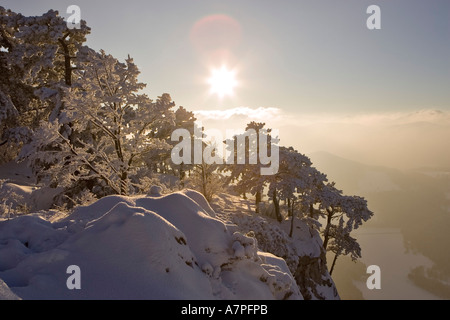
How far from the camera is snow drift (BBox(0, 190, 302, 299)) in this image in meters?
4.08

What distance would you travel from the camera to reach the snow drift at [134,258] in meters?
4.08

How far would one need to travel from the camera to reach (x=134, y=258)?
446 cm

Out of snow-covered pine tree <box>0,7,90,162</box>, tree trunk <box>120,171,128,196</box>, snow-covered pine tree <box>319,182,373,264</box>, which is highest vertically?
snow-covered pine tree <box>0,7,90,162</box>

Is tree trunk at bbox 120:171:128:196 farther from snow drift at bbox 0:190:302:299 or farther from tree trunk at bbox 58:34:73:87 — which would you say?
tree trunk at bbox 58:34:73:87

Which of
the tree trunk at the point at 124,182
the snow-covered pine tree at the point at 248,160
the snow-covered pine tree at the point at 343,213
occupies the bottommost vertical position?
the snow-covered pine tree at the point at 343,213

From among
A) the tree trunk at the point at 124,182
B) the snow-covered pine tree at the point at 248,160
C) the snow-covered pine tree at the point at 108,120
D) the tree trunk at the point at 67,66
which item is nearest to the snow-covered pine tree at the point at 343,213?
the snow-covered pine tree at the point at 248,160

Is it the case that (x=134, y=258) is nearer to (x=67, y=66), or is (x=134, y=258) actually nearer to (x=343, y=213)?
(x=67, y=66)

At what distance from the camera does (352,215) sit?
79.0 feet

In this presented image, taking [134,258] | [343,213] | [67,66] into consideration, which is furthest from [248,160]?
[134,258]

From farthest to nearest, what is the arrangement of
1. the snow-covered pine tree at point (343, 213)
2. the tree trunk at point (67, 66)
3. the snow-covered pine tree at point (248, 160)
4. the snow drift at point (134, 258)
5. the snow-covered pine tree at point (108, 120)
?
the snow-covered pine tree at point (248, 160) < the snow-covered pine tree at point (343, 213) < the tree trunk at point (67, 66) < the snow-covered pine tree at point (108, 120) < the snow drift at point (134, 258)

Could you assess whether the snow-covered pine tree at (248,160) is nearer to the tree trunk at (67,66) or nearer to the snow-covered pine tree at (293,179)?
the snow-covered pine tree at (293,179)

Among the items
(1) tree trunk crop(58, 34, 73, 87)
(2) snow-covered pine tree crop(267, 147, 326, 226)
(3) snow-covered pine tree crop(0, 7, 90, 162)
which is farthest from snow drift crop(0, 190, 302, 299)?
(2) snow-covered pine tree crop(267, 147, 326, 226)
